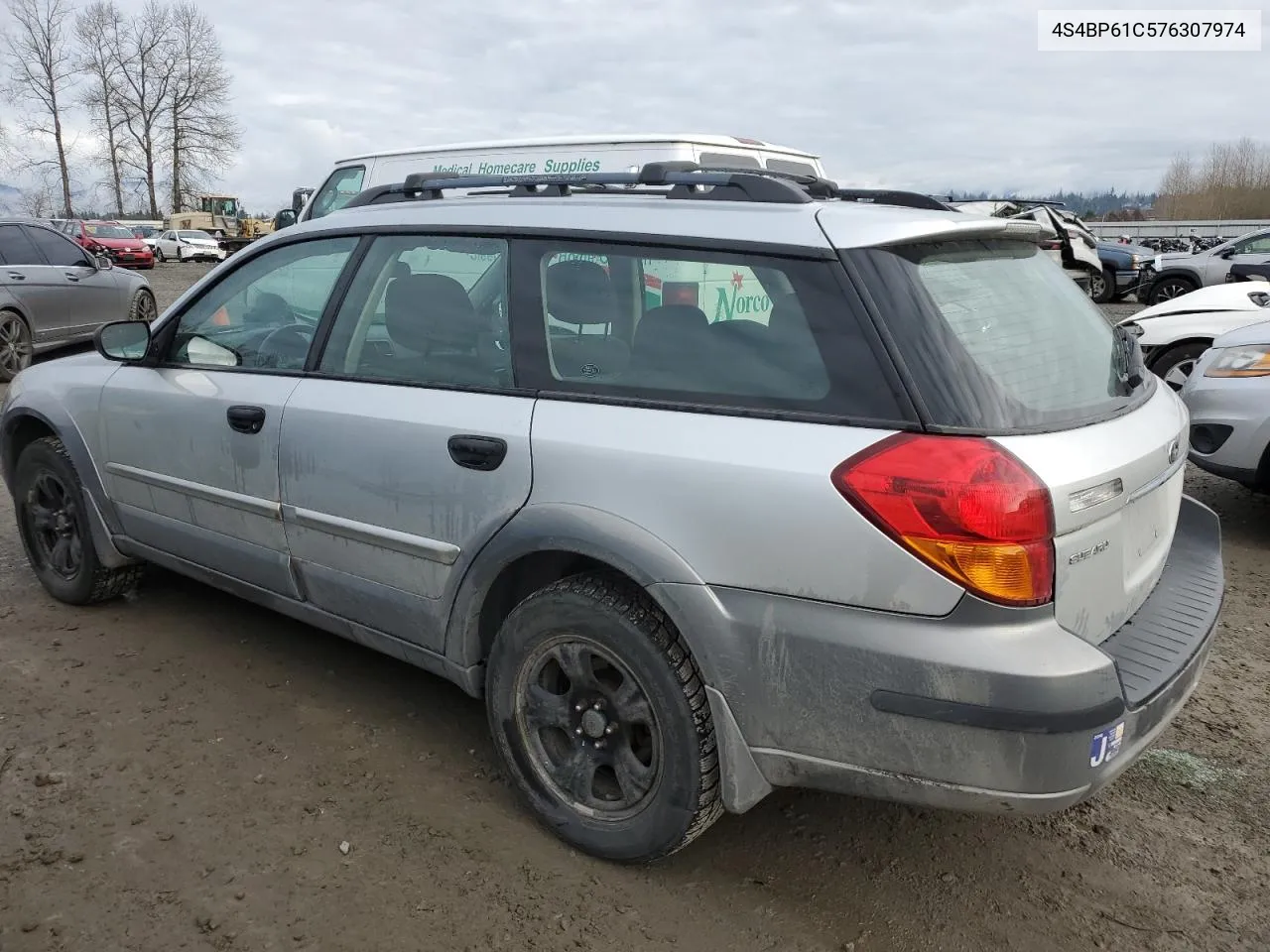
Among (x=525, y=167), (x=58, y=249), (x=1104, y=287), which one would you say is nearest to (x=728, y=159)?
(x=525, y=167)

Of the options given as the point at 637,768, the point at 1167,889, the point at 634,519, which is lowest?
the point at 1167,889

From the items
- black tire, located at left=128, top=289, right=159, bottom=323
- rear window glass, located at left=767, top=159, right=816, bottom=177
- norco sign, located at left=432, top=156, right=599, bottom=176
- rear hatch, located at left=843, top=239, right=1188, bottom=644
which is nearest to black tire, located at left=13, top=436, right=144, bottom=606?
rear hatch, located at left=843, top=239, right=1188, bottom=644

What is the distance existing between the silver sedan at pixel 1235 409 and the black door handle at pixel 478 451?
4.29m

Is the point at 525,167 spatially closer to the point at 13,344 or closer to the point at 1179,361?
the point at 1179,361

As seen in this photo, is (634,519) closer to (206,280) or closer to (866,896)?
(866,896)

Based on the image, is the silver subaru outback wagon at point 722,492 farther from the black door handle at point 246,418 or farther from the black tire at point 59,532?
the black tire at point 59,532

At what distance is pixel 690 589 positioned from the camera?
2.26 metres

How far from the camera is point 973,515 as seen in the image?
1979 mm

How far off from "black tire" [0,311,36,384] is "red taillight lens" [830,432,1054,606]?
35.4 ft

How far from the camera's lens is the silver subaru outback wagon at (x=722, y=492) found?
2.03 meters

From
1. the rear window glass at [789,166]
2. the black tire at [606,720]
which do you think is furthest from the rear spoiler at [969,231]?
the rear window glass at [789,166]

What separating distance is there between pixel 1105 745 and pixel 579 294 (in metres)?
1.67

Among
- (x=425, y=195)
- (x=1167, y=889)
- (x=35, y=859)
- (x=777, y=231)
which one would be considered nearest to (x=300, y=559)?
(x=35, y=859)

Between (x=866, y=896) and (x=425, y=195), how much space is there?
2659 mm
